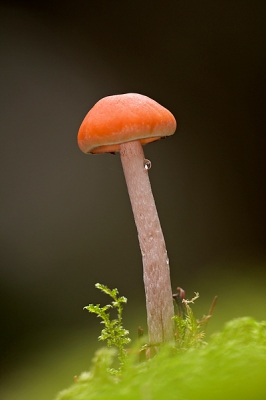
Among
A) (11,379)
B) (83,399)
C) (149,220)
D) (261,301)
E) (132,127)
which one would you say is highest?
(132,127)

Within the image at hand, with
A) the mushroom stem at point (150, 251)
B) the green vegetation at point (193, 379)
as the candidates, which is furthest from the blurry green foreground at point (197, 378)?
the mushroom stem at point (150, 251)

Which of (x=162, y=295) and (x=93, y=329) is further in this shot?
(x=93, y=329)

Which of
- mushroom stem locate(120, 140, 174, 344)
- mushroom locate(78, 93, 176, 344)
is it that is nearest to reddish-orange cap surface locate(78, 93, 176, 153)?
mushroom locate(78, 93, 176, 344)

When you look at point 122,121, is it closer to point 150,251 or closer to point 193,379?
point 150,251

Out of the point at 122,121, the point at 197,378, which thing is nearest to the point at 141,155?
the point at 122,121

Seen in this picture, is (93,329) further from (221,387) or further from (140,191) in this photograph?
(221,387)

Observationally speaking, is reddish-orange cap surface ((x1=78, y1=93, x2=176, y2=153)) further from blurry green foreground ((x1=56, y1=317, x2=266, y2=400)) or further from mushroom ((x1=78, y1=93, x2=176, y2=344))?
blurry green foreground ((x1=56, y1=317, x2=266, y2=400))

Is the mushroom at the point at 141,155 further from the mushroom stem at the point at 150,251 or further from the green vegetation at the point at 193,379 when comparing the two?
the green vegetation at the point at 193,379

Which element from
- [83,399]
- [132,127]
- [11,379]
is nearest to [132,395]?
[83,399]
